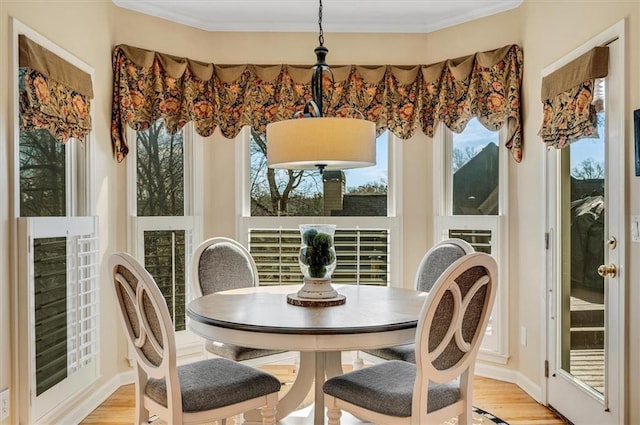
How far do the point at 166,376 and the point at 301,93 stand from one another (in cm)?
247

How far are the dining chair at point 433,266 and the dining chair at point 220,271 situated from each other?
562 millimetres

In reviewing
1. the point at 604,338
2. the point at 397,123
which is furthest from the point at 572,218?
the point at 397,123

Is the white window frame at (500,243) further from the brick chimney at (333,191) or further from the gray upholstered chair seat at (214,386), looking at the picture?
the gray upholstered chair seat at (214,386)

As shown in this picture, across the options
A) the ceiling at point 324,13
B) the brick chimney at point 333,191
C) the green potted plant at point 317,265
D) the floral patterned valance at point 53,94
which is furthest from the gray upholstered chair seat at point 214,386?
the ceiling at point 324,13

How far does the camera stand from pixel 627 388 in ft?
7.67

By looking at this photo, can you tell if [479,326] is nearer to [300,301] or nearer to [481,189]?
[300,301]

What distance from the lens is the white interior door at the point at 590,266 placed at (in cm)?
241

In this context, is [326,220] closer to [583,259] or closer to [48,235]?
[583,259]

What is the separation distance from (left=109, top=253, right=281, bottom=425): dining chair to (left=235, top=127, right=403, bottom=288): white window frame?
187 centimetres

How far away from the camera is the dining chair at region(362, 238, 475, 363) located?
8.90ft

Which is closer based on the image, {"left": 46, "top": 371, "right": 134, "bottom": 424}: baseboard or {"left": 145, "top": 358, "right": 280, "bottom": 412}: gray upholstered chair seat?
{"left": 145, "top": 358, "right": 280, "bottom": 412}: gray upholstered chair seat

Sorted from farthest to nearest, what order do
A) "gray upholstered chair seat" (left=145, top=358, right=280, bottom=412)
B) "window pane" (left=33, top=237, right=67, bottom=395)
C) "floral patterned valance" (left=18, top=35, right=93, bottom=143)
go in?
1. "window pane" (left=33, top=237, right=67, bottom=395)
2. "floral patterned valance" (left=18, top=35, right=93, bottom=143)
3. "gray upholstered chair seat" (left=145, top=358, right=280, bottom=412)

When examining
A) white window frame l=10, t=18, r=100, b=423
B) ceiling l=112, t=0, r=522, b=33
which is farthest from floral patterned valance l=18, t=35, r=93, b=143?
ceiling l=112, t=0, r=522, b=33

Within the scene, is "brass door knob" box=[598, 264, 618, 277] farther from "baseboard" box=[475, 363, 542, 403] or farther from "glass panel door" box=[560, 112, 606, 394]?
"baseboard" box=[475, 363, 542, 403]
